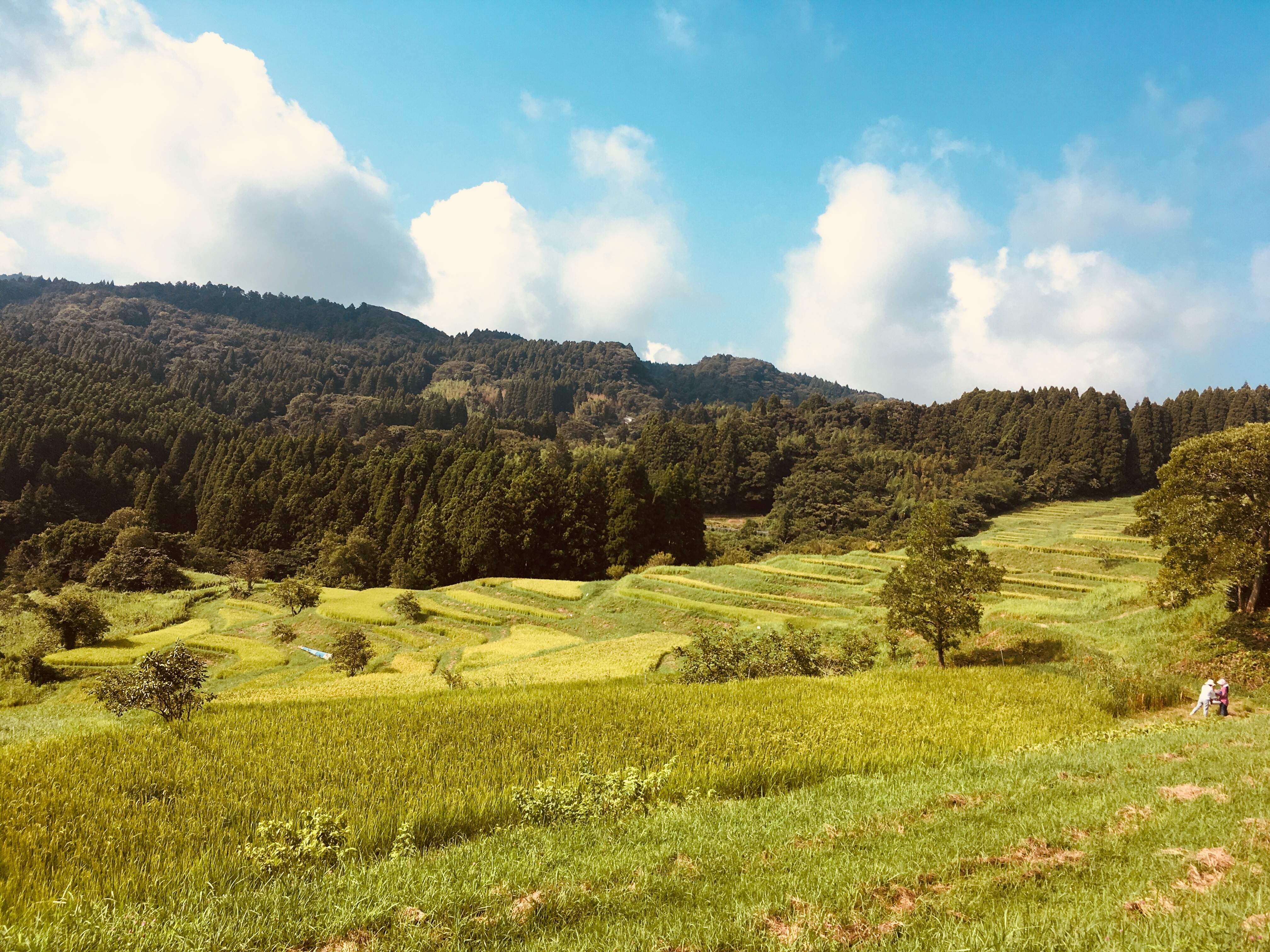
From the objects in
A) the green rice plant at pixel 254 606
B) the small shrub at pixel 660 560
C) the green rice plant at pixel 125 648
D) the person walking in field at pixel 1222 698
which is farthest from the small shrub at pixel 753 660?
the green rice plant at pixel 254 606

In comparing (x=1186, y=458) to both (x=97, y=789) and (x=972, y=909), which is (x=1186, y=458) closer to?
(x=972, y=909)

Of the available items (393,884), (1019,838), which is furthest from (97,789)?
(1019,838)

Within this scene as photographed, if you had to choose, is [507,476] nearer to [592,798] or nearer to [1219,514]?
[1219,514]

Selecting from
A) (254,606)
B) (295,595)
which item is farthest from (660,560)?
(254,606)

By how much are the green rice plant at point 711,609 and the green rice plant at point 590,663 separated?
344 cm

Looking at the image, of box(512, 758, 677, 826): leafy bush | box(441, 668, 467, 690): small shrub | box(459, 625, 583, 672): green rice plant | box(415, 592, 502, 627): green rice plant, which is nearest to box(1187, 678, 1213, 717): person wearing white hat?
box(512, 758, 677, 826): leafy bush

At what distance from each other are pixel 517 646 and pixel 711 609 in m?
11.7

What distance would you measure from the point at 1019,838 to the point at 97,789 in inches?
424

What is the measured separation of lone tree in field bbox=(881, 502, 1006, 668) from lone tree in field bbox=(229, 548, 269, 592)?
162 ft

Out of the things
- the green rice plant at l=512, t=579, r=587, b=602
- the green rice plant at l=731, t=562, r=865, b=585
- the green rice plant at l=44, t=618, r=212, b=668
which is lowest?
the green rice plant at l=44, t=618, r=212, b=668

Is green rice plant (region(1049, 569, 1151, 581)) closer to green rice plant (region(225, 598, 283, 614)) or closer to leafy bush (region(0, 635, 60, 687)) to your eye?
green rice plant (region(225, 598, 283, 614))

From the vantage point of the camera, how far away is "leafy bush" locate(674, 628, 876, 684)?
1905cm

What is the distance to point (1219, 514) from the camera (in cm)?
1945

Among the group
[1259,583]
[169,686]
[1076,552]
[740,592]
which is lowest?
[740,592]
